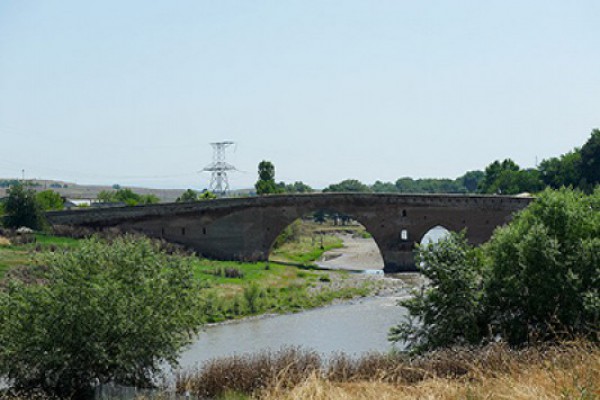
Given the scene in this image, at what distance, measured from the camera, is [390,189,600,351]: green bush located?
2103 cm

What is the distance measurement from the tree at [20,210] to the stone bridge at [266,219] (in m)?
4.12

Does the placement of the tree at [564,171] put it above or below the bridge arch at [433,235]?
above

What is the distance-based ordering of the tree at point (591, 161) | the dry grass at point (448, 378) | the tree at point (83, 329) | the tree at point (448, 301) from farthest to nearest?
the tree at point (591, 161) → the tree at point (448, 301) → the tree at point (83, 329) → the dry grass at point (448, 378)

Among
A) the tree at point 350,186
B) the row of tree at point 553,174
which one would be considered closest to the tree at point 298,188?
the tree at point 350,186

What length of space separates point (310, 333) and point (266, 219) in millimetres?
24324

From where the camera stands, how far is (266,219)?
191ft

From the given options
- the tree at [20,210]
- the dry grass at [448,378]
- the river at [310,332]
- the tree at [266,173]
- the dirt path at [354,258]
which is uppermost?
the tree at [266,173]

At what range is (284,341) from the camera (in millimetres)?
32562

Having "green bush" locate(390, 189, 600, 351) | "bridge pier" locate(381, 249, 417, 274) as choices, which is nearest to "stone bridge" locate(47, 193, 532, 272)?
"bridge pier" locate(381, 249, 417, 274)

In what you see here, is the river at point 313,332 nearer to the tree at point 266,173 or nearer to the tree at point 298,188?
the tree at point 266,173

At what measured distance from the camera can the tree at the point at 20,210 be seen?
5250 cm

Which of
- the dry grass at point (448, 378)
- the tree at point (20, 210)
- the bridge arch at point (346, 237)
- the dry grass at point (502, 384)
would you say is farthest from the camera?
the bridge arch at point (346, 237)

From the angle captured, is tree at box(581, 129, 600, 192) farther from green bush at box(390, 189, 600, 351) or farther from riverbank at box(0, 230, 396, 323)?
green bush at box(390, 189, 600, 351)

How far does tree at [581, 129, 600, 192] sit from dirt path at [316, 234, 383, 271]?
897 inches
